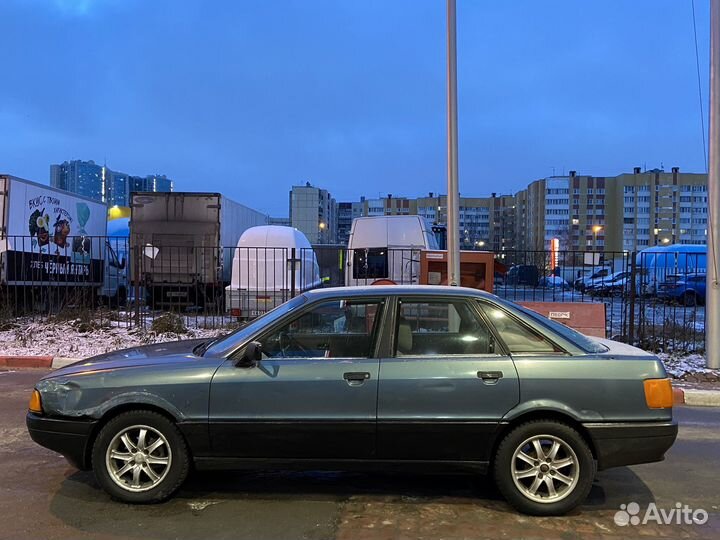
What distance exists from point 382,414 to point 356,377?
12.1 inches

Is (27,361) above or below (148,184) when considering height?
below

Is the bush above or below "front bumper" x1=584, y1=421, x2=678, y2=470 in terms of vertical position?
above

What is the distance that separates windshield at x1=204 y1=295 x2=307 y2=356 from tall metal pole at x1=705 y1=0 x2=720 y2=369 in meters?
7.41

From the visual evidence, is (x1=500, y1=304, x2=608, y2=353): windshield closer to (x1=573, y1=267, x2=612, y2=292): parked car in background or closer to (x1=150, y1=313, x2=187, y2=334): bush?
(x1=573, y1=267, x2=612, y2=292): parked car in background

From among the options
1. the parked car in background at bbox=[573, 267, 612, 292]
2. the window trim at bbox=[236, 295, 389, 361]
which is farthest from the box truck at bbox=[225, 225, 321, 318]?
the window trim at bbox=[236, 295, 389, 361]

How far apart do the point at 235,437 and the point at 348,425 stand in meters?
0.79

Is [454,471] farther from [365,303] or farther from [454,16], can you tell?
[454,16]

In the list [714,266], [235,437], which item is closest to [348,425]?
[235,437]

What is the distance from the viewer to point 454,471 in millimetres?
3932

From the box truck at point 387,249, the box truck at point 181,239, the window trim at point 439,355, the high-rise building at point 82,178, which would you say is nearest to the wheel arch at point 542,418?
the window trim at point 439,355

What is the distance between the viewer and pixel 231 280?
13.8m

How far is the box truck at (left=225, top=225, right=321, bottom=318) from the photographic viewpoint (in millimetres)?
12977

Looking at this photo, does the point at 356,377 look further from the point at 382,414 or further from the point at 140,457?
the point at 140,457

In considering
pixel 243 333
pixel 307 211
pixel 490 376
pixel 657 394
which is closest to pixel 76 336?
pixel 243 333
